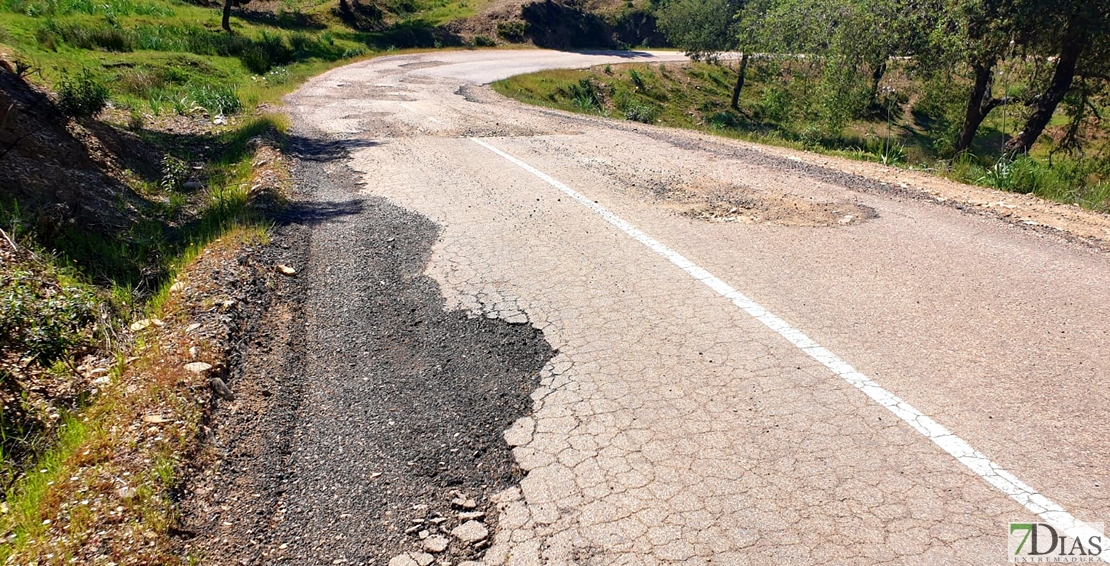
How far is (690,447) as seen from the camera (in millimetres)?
3396

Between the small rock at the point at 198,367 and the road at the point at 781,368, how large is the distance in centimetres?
133

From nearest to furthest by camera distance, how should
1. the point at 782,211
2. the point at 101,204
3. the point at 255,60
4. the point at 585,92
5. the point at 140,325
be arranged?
the point at 140,325
the point at 101,204
the point at 782,211
the point at 255,60
the point at 585,92

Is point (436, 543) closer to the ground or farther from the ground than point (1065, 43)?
closer to the ground

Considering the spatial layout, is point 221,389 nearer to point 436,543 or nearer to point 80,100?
point 436,543

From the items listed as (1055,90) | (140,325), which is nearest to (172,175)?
(140,325)

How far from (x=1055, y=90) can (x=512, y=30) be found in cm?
3096

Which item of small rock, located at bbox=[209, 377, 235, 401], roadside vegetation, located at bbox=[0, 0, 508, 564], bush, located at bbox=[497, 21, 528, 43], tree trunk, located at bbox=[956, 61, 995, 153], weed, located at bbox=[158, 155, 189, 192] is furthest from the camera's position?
bush, located at bbox=[497, 21, 528, 43]

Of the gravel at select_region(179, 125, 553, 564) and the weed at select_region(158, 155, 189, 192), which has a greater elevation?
the weed at select_region(158, 155, 189, 192)

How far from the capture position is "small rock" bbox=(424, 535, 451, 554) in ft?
9.33

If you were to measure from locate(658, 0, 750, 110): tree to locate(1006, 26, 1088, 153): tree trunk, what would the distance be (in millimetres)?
19308

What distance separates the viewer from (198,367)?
161 inches

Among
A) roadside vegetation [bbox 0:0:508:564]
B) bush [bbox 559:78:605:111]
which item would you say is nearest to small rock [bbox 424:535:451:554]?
roadside vegetation [bbox 0:0:508:564]

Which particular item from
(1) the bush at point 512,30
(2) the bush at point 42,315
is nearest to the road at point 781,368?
(2) the bush at point 42,315

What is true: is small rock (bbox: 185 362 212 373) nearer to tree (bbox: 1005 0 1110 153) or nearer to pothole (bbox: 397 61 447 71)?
tree (bbox: 1005 0 1110 153)
